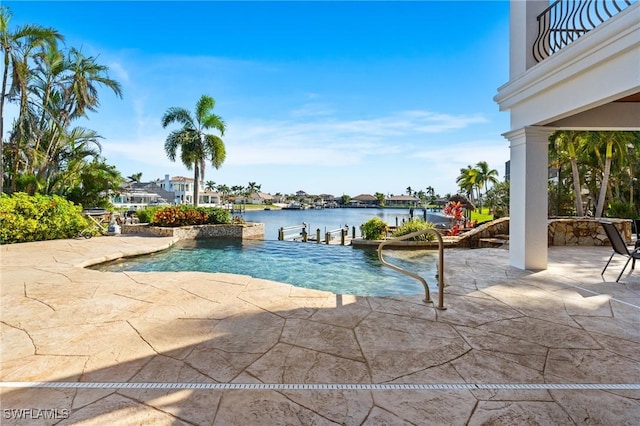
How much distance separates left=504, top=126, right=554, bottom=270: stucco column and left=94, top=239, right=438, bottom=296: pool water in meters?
1.62

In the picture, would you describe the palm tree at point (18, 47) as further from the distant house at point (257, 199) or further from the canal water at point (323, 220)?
the distant house at point (257, 199)

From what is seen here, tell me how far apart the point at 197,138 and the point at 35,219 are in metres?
10.7

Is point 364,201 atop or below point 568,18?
below

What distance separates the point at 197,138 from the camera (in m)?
18.8

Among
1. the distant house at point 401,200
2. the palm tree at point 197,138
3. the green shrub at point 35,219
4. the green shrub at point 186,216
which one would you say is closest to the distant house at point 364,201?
the distant house at point 401,200

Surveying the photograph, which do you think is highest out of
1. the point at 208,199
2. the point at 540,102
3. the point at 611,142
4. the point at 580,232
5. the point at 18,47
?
the point at 18,47

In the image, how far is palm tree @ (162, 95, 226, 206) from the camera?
1859 cm

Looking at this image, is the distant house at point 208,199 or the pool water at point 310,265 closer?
the pool water at point 310,265

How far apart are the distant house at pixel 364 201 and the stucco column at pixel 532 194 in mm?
105709

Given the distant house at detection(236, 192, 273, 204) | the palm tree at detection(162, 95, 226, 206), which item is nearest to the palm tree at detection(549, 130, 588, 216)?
the palm tree at detection(162, 95, 226, 206)

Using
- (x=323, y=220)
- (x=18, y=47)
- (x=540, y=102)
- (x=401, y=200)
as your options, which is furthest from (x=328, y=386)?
(x=401, y=200)

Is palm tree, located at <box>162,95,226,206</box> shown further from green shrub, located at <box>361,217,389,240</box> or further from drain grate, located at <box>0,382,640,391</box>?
drain grate, located at <box>0,382,640,391</box>

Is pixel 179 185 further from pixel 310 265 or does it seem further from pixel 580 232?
pixel 580 232

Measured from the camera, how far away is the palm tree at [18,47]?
1083cm
